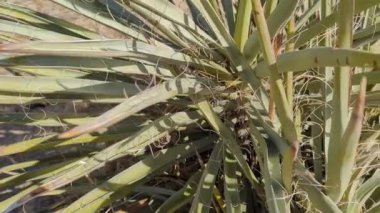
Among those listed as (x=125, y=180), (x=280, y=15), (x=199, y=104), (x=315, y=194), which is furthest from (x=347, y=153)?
(x=125, y=180)

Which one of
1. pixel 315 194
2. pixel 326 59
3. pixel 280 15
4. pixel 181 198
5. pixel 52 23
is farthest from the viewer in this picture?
pixel 52 23

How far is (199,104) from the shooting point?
140 centimetres

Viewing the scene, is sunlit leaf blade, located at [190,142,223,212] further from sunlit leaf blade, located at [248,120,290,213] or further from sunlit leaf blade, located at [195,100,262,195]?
sunlit leaf blade, located at [248,120,290,213]

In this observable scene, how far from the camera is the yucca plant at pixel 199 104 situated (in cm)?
119

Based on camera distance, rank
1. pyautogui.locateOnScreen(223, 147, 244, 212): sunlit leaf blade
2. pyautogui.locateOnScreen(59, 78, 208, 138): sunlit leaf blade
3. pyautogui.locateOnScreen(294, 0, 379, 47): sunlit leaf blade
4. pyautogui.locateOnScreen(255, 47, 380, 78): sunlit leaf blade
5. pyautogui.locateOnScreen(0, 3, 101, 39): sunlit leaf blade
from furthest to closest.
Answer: pyautogui.locateOnScreen(0, 3, 101, 39): sunlit leaf blade → pyautogui.locateOnScreen(223, 147, 244, 212): sunlit leaf blade → pyautogui.locateOnScreen(294, 0, 379, 47): sunlit leaf blade → pyautogui.locateOnScreen(59, 78, 208, 138): sunlit leaf blade → pyautogui.locateOnScreen(255, 47, 380, 78): sunlit leaf blade

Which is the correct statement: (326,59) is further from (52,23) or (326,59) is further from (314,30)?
(52,23)

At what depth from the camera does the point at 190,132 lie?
1.66 m

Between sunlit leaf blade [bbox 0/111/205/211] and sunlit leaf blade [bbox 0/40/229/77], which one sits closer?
sunlit leaf blade [bbox 0/40/229/77]

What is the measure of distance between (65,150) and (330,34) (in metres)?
0.77

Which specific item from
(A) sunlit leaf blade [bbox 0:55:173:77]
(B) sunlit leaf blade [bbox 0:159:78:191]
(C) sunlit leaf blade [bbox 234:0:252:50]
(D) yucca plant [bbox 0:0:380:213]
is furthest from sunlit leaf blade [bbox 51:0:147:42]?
(B) sunlit leaf blade [bbox 0:159:78:191]

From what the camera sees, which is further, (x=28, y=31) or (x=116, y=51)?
(x=28, y=31)

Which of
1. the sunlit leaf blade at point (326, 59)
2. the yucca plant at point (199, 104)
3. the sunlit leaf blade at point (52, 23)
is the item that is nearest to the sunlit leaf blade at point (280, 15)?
the yucca plant at point (199, 104)

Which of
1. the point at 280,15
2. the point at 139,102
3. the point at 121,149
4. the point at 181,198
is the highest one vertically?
the point at 280,15

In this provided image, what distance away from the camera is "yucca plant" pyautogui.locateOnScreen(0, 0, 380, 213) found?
119cm
